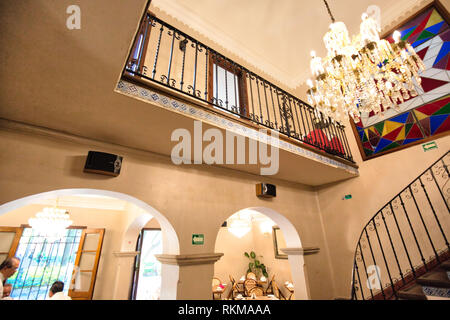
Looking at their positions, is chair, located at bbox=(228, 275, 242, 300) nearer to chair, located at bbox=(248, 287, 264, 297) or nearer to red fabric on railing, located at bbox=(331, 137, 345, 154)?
chair, located at bbox=(248, 287, 264, 297)

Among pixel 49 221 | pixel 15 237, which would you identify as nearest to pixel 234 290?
pixel 49 221

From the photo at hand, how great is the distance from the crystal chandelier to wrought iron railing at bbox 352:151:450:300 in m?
1.43

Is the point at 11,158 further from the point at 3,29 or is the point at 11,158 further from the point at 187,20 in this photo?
the point at 187,20

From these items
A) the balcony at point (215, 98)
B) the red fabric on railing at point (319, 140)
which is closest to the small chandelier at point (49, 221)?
the balcony at point (215, 98)

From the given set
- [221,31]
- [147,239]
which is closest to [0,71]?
[221,31]

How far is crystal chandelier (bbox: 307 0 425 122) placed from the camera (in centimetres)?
282

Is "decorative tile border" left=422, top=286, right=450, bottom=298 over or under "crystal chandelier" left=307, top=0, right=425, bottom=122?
under

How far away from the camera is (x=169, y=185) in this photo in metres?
3.00

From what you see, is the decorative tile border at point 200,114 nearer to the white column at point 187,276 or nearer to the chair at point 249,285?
the white column at point 187,276

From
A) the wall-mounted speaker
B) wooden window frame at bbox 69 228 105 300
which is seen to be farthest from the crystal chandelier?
wooden window frame at bbox 69 228 105 300

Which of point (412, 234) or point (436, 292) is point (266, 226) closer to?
point (412, 234)

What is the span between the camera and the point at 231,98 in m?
5.48

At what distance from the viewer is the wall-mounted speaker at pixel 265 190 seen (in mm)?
3918

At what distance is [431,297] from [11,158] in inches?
202
